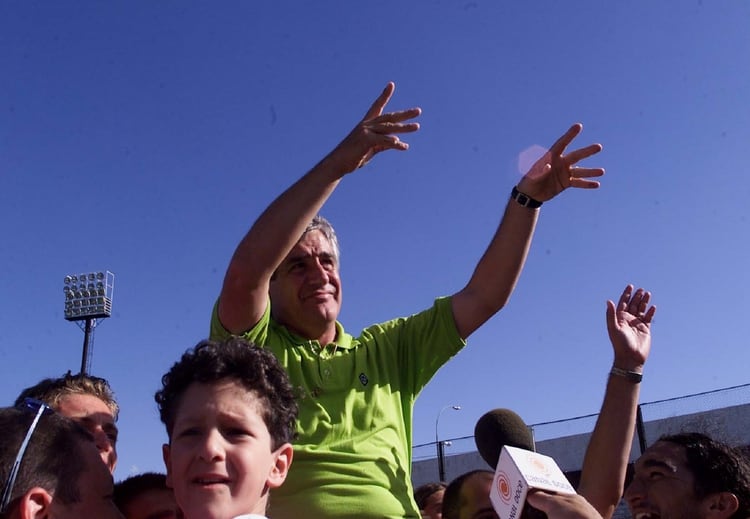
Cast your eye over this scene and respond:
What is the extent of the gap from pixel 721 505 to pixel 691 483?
6.2 inches

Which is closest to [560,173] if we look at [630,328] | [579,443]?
[630,328]

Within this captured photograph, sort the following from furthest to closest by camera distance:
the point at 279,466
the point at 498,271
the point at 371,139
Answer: the point at 498,271, the point at 371,139, the point at 279,466

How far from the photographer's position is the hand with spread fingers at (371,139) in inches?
105

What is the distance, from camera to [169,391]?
231 cm

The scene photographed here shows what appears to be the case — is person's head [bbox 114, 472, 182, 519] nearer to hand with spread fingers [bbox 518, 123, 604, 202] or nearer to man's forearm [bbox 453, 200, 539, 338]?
man's forearm [bbox 453, 200, 539, 338]

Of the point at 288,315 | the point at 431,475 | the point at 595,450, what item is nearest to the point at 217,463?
the point at 288,315

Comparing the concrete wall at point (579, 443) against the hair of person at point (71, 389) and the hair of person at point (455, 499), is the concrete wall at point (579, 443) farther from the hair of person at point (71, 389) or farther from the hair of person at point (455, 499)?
the hair of person at point (71, 389)

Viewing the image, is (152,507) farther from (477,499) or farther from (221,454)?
(477,499)

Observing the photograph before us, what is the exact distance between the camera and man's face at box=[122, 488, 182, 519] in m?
2.51

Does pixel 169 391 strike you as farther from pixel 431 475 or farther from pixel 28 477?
pixel 431 475

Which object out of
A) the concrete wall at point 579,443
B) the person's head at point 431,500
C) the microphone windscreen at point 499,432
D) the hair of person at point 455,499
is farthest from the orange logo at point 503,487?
the concrete wall at point 579,443

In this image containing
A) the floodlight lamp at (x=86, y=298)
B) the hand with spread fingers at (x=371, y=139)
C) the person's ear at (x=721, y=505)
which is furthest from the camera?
the floodlight lamp at (x=86, y=298)

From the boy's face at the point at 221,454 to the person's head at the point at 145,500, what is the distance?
44 cm

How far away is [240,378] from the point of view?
2236mm
